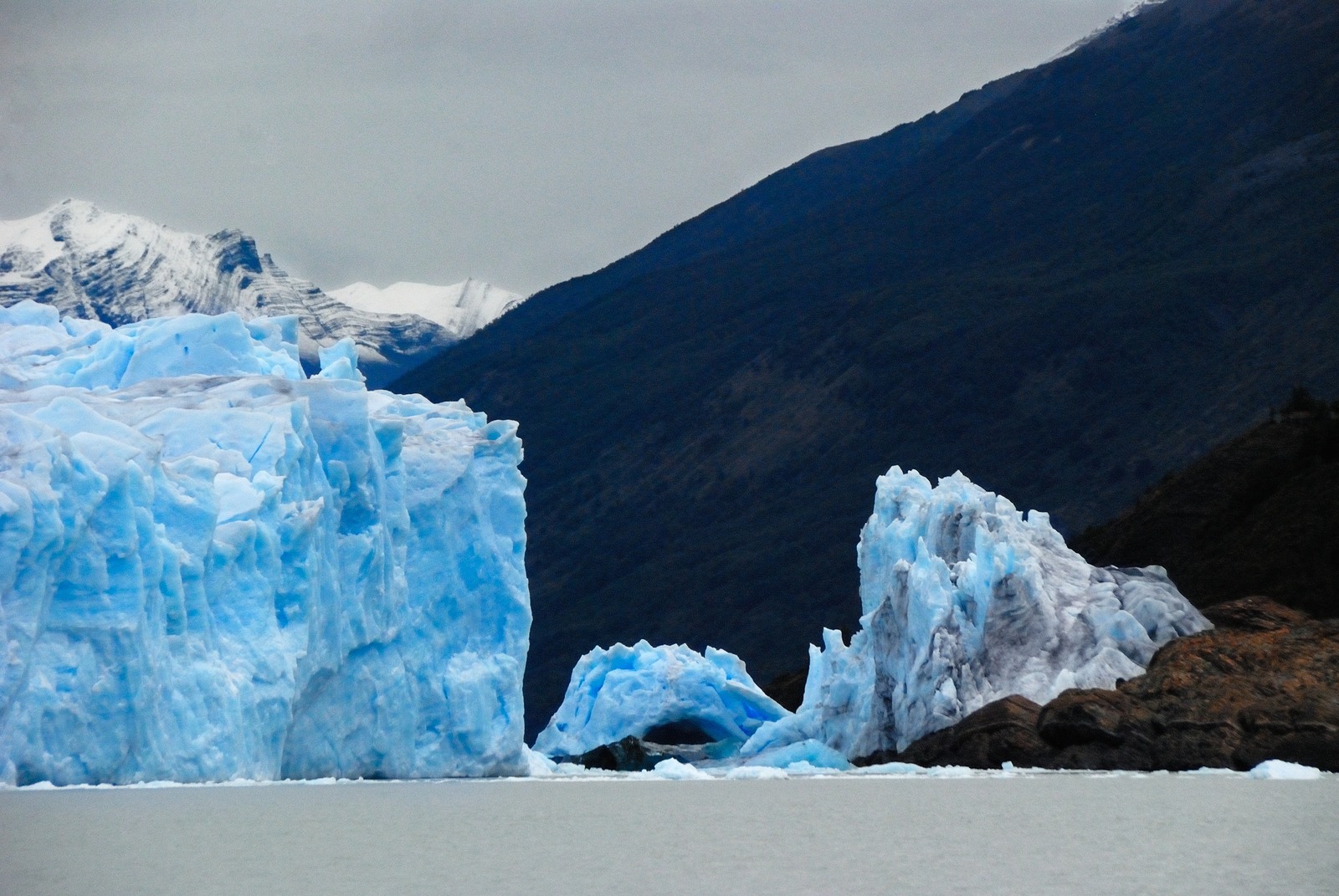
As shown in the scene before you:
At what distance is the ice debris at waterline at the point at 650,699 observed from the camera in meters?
59.6

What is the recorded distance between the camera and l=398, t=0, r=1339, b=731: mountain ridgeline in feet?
401

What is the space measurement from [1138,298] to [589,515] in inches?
1820

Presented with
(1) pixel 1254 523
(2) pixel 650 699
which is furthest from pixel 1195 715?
(1) pixel 1254 523

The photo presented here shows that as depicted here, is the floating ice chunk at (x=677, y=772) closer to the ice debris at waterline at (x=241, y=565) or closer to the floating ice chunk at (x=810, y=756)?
the floating ice chunk at (x=810, y=756)

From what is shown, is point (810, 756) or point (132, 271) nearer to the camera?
point (810, 756)

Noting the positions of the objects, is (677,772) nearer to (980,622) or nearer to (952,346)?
(980,622)

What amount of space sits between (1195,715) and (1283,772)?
11.2 feet

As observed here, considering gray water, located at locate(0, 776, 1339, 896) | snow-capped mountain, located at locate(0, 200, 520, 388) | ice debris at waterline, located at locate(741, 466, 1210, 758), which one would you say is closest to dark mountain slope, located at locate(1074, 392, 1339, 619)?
ice debris at waterline, located at locate(741, 466, 1210, 758)

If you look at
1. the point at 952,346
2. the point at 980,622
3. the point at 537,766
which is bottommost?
the point at 537,766

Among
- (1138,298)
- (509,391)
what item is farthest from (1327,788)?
(509,391)

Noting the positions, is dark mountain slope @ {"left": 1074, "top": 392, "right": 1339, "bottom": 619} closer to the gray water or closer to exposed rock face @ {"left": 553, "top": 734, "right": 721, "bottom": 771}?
exposed rock face @ {"left": 553, "top": 734, "right": 721, "bottom": 771}

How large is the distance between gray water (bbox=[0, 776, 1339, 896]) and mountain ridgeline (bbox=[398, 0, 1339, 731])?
76.7 metres

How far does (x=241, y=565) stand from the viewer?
110 feet

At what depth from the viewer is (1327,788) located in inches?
1246
